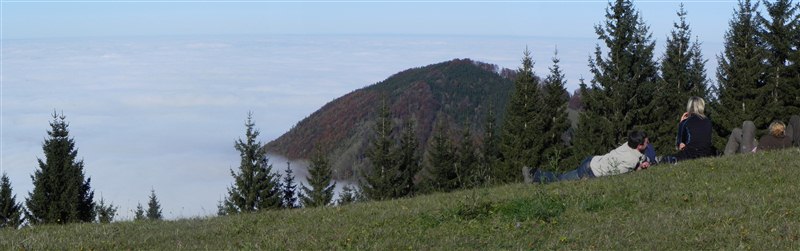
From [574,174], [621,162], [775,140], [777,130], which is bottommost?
[574,174]

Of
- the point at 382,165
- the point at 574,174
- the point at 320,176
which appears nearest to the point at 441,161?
the point at 382,165

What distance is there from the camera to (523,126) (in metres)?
62.9

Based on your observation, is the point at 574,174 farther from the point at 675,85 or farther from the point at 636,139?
the point at 675,85

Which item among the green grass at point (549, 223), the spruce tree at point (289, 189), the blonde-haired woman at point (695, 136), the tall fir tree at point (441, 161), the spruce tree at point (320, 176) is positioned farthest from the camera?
the spruce tree at point (289, 189)

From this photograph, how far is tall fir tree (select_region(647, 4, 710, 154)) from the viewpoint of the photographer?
187 feet

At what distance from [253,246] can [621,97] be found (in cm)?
4999

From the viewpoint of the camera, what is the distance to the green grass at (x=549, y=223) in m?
8.84

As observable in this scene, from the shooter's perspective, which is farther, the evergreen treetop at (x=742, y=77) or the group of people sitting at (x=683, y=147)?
the evergreen treetop at (x=742, y=77)

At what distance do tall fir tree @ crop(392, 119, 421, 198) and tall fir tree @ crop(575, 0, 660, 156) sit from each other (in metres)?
18.1

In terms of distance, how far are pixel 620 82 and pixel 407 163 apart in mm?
22588

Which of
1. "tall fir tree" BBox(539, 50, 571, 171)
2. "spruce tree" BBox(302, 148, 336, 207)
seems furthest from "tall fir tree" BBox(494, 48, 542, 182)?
"spruce tree" BBox(302, 148, 336, 207)

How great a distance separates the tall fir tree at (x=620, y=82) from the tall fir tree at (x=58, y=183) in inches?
1624

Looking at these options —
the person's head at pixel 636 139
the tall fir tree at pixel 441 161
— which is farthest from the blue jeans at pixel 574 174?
the tall fir tree at pixel 441 161

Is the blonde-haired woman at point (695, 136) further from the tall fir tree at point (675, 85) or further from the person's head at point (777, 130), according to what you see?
the tall fir tree at point (675, 85)
